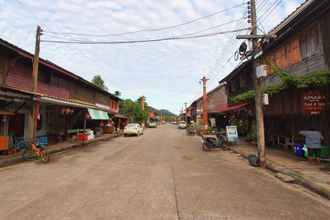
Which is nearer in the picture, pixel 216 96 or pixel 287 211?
pixel 287 211

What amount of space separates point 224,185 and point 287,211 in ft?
6.61

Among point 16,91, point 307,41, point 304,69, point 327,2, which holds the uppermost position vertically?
point 327,2

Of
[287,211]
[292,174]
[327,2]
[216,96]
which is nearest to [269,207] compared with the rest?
[287,211]

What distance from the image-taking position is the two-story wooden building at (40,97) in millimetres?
11625

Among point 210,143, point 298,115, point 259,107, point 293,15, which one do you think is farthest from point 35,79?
point 298,115

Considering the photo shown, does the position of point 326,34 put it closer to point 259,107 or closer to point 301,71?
point 301,71

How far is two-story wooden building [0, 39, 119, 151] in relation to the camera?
1162 centimetres

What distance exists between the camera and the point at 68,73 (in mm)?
18375

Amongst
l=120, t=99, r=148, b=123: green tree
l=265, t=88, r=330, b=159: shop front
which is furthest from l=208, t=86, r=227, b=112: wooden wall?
l=265, t=88, r=330, b=159: shop front

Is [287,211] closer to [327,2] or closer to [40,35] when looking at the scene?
[327,2]

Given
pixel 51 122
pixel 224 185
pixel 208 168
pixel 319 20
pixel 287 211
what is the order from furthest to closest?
pixel 51 122 → pixel 319 20 → pixel 208 168 → pixel 224 185 → pixel 287 211

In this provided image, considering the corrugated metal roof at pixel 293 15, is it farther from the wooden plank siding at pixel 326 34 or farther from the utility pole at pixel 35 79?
the utility pole at pixel 35 79

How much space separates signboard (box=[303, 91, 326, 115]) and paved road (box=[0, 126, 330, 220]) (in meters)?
3.50

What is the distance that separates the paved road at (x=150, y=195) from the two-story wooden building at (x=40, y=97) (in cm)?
458
